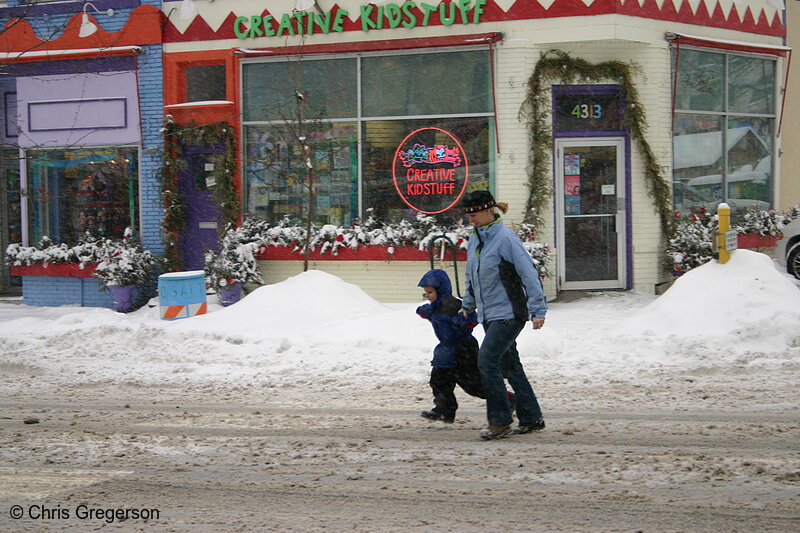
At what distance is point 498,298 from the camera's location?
6387mm

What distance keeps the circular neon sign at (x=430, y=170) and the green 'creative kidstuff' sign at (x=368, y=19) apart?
5.79 feet

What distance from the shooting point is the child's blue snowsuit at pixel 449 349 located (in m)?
6.83

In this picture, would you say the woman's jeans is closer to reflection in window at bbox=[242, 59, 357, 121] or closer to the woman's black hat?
the woman's black hat

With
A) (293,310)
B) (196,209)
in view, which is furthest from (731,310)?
(196,209)

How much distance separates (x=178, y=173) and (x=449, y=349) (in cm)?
972

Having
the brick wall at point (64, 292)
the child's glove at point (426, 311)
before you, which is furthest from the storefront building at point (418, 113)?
the child's glove at point (426, 311)

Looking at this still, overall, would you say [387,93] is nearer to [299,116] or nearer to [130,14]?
[299,116]

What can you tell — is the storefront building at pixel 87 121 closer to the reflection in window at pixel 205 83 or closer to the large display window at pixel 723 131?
the reflection in window at pixel 205 83

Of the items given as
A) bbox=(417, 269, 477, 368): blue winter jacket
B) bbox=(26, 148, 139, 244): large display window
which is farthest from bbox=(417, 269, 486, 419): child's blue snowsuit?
bbox=(26, 148, 139, 244): large display window

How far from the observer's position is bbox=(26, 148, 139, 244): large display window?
51.6 ft

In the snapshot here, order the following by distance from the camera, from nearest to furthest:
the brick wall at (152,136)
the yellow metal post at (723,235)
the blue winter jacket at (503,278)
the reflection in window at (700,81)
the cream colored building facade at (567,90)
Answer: the blue winter jacket at (503,278) < the yellow metal post at (723,235) < the cream colored building facade at (567,90) < the reflection in window at (700,81) < the brick wall at (152,136)

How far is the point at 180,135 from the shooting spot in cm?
1510

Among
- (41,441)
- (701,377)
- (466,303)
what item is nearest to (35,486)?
(41,441)

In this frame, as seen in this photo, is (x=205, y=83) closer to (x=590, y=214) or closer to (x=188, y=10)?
(x=188, y=10)
